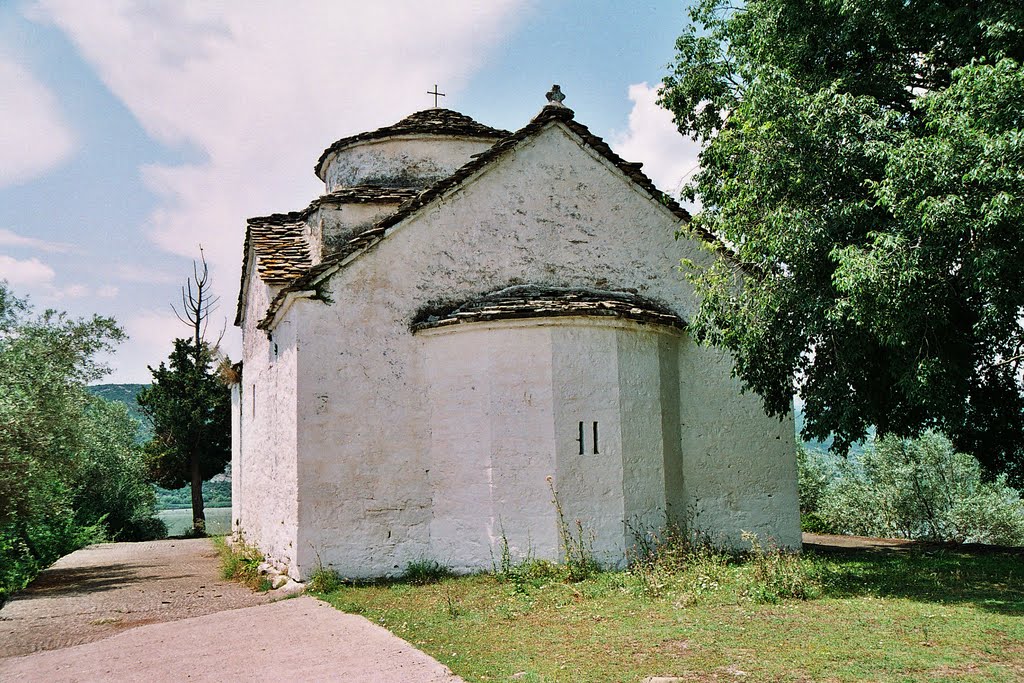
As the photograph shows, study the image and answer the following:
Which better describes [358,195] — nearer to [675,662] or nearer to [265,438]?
[265,438]

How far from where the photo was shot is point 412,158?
1467 centimetres

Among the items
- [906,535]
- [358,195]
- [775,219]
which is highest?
[358,195]

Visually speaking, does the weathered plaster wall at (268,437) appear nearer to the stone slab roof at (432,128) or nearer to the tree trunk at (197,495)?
the stone slab roof at (432,128)

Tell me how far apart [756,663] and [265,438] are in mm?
10010

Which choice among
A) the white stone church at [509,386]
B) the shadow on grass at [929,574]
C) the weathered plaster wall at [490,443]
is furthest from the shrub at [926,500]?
the weathered plaster wall at [490,443]

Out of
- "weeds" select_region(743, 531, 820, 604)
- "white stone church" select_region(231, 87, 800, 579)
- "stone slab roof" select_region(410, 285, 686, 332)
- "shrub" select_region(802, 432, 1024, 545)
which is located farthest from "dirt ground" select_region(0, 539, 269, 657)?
"shrub" select_region(802, 432, 1024, 545)

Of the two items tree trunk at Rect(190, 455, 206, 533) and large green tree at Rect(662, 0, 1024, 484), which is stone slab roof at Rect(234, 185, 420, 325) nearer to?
large green tree at Rect(662, 0, 1024, 484)

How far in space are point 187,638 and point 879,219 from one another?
8.83 m

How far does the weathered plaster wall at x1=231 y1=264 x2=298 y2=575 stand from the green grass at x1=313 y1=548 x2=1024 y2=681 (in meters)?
2.02

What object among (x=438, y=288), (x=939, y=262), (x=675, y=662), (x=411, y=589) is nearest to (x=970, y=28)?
(x=939, y=262)

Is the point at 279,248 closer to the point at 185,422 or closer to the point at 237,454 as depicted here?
the point at 237,454

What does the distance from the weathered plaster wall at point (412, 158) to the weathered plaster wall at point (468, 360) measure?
287 cm

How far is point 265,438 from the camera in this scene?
13719 mm

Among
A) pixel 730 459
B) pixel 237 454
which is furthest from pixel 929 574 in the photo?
pixel 237 454
